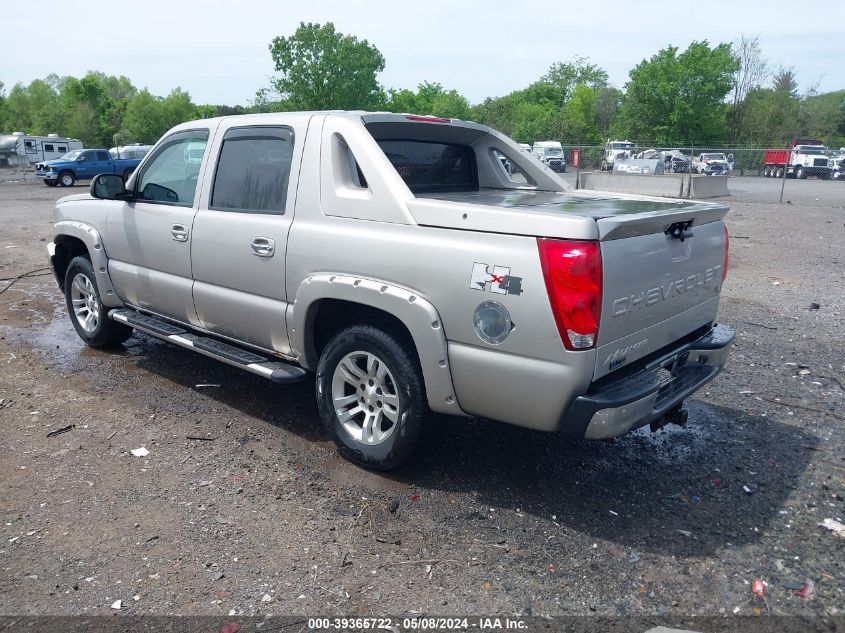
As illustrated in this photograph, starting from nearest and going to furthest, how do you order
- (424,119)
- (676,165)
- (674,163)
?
(424,119) → (674,163) → (676,165)

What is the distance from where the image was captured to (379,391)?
13.1ft

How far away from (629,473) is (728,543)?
799 millimetres

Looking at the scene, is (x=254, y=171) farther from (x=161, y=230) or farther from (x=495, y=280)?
(x=495, y=280)

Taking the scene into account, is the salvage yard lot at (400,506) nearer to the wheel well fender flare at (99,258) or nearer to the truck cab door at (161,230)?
the wheel well fender flare at (99,258)

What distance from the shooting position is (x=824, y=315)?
7598mm

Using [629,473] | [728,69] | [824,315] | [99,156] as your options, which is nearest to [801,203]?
[824,315]

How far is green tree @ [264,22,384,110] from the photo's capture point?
65.3 metres

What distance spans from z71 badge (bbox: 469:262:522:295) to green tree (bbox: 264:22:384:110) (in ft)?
212

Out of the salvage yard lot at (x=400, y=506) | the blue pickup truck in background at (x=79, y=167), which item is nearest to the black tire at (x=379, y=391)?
the salvage yard lot at (x=400, y=506)

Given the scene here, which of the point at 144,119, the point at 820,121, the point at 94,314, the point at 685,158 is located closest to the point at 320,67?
the point at 144,119

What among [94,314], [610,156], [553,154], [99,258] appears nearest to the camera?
[99,258]

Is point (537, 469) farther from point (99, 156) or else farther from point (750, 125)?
point (750, 125)

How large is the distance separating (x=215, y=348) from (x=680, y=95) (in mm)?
59950

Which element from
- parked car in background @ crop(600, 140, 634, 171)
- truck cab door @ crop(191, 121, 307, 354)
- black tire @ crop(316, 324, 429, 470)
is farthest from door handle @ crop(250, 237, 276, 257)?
parked car in background @ crop(600, 140, 634, 171)
